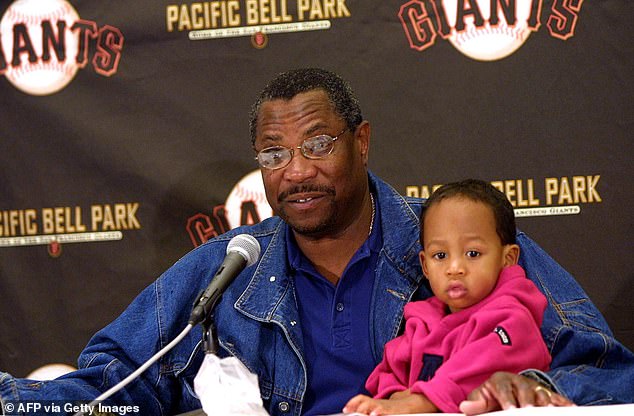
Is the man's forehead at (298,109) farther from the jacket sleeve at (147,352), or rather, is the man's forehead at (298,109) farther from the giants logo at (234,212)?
the giants logo at (234,212)

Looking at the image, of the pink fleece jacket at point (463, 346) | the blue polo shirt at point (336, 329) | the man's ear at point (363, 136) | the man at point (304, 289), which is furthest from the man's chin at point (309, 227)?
the pink fleece jacket at point (463, 346)

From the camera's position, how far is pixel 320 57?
3016 mm

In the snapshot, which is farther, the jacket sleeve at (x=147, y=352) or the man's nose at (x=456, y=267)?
the jacket sleeve at (x=147, y=352)

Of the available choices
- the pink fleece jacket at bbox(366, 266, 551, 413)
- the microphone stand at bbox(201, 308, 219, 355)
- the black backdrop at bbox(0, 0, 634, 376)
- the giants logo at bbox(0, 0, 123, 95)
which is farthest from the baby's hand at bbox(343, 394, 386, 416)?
the giants logo at bbox(0, 0, 123, 95)

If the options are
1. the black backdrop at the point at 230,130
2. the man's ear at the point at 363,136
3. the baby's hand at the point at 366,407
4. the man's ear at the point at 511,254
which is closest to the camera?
the baby's hand at the point at 366,407

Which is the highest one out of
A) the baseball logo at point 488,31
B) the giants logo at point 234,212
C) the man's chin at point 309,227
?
the baseball logo at point 488,31

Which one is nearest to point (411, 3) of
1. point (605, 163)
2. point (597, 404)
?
point (605, 163)

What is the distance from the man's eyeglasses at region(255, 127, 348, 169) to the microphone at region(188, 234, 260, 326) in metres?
0.44

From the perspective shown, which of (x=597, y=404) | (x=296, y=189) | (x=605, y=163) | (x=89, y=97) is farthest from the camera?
(x=89, y=97)

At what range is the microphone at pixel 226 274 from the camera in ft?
5.56

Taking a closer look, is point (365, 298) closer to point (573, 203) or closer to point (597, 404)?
point (597, 404)

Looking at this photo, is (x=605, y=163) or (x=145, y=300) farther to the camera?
(x=605, y=163)

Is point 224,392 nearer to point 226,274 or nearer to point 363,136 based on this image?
point 226,274

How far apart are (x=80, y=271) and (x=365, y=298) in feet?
4.49
